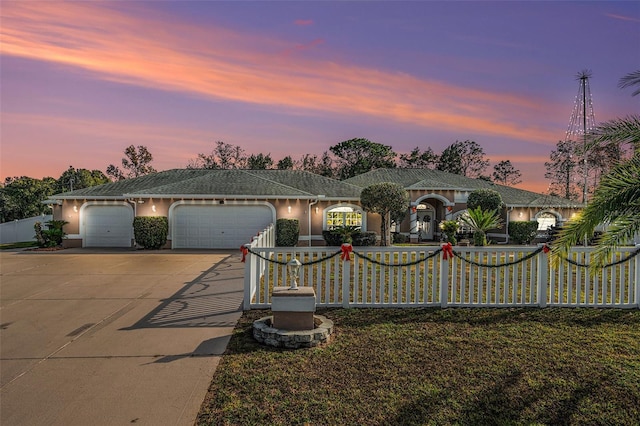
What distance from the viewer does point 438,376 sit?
354 cm

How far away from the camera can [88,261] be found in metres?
11.8

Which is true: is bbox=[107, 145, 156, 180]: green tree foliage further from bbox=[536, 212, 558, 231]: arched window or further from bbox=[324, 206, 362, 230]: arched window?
bbox=[536, 212, 558, 231]: arched window

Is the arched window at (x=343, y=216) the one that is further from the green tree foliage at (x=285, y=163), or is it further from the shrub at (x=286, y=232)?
the green tree foliage at (x=285, y=163)

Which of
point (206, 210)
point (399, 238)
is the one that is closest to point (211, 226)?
point (206, 210)

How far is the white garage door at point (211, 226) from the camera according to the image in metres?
16.1

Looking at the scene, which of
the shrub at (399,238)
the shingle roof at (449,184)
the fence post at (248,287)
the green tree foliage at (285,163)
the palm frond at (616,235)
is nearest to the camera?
the palm frond at (616,235)

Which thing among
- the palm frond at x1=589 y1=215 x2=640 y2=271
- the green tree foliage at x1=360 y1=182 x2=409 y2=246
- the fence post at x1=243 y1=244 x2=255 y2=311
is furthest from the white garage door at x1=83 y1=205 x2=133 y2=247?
the palm frond at x1=589 y1=215 x2=640 y2=271

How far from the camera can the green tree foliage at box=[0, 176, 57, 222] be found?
92.5 feet

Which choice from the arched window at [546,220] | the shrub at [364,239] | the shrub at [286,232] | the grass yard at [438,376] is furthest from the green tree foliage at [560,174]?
the grass yard at [438,376]

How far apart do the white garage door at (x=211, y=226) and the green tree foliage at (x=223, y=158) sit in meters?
27.0

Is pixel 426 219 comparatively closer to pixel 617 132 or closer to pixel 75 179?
pixel 617 132

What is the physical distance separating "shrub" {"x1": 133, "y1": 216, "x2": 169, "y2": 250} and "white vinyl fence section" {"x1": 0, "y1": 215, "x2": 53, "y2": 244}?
12.1 m

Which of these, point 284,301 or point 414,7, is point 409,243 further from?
point 284,301

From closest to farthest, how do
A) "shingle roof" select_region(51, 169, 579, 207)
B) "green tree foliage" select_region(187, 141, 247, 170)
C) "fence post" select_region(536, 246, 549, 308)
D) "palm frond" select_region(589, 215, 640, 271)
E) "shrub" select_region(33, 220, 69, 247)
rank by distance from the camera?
"palm frond" select_region(589, 215, 640, 271) → "fence post" select_region(536, 246, 549, 308) → "shrub" select_region(33, 220, 69, 247) → "shingle roof" select_region(51, 169, 579, 207) → "green tree foliage" select_region(187, 141, 247, 170)
